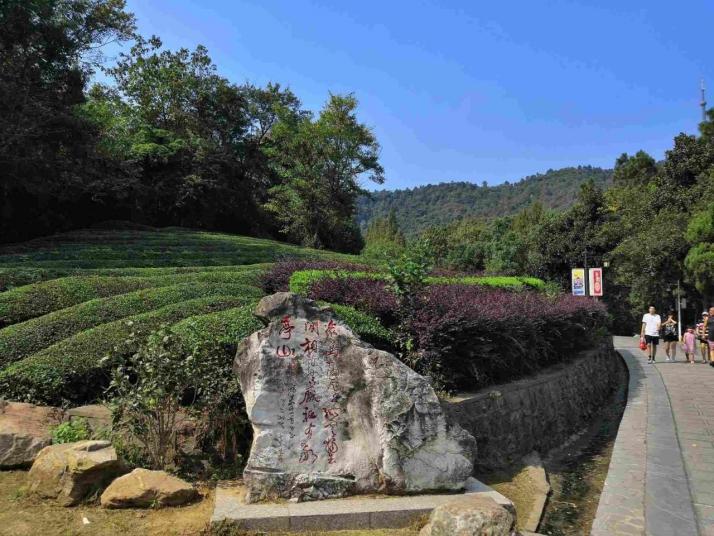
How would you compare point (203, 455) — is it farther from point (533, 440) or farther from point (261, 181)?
point (261, 181)

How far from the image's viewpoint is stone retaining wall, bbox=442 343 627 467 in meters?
5.94

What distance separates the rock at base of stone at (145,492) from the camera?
373cm

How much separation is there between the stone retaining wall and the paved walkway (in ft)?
2.60

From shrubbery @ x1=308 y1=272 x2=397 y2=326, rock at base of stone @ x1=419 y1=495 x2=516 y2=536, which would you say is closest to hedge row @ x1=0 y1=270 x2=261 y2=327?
shrubbery @ x1=308 y1=272 x2=397 y2=326

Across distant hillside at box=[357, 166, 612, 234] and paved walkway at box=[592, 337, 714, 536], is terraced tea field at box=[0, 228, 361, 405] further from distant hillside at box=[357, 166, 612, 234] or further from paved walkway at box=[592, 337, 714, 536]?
distant hillside at box=[357, 166, 612, 234]

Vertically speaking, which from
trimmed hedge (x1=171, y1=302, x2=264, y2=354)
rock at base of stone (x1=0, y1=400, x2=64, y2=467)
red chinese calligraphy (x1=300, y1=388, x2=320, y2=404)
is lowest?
rock at base of stone (x1=0, y1=400, x2=64, y2=467)

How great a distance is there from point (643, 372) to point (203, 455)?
10.5 meters

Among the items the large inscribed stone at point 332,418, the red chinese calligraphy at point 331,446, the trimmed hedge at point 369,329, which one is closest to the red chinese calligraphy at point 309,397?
the large inscribed stone at point 332,418

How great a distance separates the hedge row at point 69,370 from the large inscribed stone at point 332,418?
164 centimetres

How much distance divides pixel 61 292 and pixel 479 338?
5.65m

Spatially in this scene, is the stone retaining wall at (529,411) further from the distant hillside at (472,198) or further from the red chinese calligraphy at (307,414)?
the distant hillside at (472,198)


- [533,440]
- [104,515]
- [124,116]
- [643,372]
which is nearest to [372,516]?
[104,515]

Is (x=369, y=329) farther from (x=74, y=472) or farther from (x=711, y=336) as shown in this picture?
(x=711, y=336)

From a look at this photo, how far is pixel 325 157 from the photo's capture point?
28.0m
